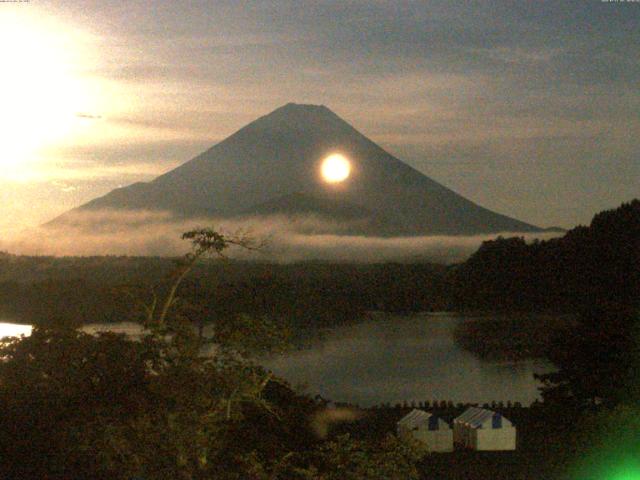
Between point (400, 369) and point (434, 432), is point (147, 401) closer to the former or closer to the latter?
point (434, 432)

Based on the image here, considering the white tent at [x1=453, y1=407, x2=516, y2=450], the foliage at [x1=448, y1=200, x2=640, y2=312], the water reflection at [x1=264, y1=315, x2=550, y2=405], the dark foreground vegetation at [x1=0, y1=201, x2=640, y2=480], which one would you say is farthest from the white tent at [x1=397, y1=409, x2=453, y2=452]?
the foliage at [x1=448, y1=200, x2=640, y2=312]

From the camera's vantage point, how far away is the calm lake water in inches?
1164

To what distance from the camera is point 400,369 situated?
37531mm

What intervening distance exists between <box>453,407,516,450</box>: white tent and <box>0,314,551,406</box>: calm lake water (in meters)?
6.91

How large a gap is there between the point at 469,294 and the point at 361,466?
46129mm

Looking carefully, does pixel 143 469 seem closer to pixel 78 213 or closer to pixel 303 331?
pixel 303 331

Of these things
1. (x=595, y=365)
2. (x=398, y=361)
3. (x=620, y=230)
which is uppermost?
(x=620, y=230)

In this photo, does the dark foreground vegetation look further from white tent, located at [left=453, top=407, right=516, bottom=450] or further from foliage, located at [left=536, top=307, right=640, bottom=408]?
white tent, located at [left=453, top=407, right=516, bottom=450]

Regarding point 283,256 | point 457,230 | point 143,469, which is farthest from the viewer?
point 457,230

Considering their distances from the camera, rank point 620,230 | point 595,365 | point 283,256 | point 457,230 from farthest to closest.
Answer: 1. point 457,230
2. point 283,256
3. point 620,230
4. point 595,365

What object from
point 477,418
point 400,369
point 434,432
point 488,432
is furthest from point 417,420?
point 400,369

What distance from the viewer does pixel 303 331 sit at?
152ft

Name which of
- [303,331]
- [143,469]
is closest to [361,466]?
[143,469]

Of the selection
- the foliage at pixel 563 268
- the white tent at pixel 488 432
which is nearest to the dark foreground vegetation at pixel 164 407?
the white tent at pixel 488 432
